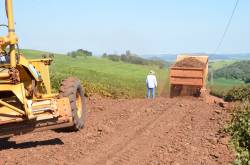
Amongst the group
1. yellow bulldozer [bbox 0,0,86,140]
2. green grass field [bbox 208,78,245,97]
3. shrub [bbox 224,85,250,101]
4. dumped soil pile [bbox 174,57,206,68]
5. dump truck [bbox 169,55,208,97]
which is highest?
yellow bulldozer [bbox 0,0,86,140]

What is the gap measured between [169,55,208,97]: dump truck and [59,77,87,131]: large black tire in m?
13.0

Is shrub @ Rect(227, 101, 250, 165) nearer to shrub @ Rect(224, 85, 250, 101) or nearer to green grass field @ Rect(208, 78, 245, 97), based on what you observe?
shrub @ Rect(224, 85, 250, 101)

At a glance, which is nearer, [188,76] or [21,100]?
[21,100]

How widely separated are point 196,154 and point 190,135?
1.93m

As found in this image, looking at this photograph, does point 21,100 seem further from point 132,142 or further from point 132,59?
point 132,59

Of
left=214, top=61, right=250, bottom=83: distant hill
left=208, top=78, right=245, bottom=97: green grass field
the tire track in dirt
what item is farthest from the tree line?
the tire track in dirt

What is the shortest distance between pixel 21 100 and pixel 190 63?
53.9 ft

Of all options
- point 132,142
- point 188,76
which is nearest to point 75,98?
point 132,142

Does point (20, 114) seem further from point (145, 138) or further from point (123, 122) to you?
point (123, 122)

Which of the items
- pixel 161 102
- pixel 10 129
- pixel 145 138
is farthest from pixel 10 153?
pixel 161 102

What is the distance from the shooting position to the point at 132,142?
11.0m

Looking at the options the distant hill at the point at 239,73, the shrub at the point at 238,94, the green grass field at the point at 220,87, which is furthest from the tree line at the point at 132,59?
the shrub at the point at 238,94

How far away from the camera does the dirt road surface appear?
9258 mm

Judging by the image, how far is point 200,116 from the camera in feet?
48.4
